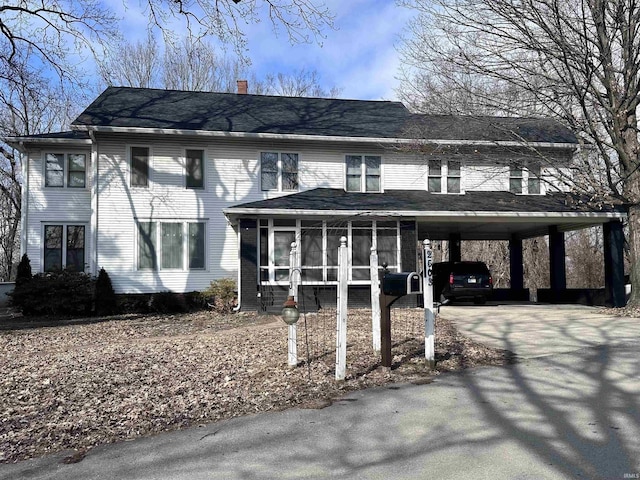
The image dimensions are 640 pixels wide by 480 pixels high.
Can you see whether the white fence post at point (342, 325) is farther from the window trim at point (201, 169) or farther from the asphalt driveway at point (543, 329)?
the window trim at point (201, 169)

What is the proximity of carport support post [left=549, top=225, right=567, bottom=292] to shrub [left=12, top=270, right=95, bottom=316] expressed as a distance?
1613 centimetres

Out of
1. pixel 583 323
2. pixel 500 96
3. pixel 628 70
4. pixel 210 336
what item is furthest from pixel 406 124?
pixel 210 336

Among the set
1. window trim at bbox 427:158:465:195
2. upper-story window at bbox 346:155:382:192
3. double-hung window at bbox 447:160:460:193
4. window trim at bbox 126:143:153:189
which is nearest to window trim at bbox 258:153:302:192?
upper-story window at bbox 346:155:382:192

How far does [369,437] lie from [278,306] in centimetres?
1110

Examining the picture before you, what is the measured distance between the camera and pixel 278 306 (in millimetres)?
15820

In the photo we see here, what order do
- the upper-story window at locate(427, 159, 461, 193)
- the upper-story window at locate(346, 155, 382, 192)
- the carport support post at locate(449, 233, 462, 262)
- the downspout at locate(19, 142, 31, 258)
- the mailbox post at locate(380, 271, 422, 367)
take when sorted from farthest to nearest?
1. the carport support post at locate(449, 233, 462, 262)
2. the upper-story window at locate(427, 159, 461, 193)
3. the upper-story window at locate(346, 155, 382, 192)
4. the downspout at locate(19, 142, 31, 258)
5. the mailbox post at locate(380, 271, 422, 367)

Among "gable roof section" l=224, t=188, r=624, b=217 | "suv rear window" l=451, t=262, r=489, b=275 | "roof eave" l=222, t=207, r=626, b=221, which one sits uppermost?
"gable roof section" l=224, t=188, r=624, b=217

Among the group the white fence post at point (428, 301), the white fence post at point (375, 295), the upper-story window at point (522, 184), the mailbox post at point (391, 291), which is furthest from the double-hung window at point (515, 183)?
the mailbox post at point (391, 291)

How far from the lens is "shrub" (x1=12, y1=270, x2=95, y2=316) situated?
16.4m

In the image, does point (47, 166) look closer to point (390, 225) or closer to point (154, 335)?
point (154, 335)

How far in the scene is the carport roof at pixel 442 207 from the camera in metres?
15.3

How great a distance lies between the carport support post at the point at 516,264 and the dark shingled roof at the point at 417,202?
426cm

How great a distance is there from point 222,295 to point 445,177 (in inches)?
342

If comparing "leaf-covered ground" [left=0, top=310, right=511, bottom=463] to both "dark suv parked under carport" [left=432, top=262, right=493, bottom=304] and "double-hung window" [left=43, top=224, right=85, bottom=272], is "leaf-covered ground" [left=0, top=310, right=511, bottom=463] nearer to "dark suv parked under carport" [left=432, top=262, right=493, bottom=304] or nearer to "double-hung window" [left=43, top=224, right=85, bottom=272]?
"dark suv parked under carport" [left=432, top=262, right=493, bottom=304]
